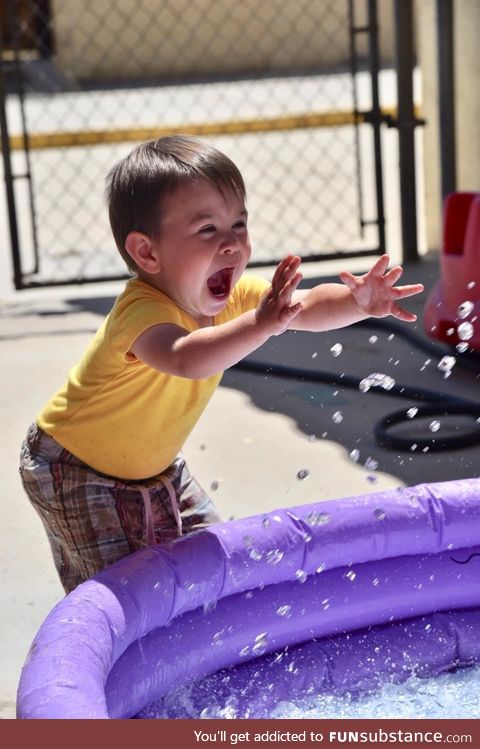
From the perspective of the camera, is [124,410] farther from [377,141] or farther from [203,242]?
[377,141]

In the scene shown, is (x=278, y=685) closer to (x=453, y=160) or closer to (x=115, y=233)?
(x=115, y=233)

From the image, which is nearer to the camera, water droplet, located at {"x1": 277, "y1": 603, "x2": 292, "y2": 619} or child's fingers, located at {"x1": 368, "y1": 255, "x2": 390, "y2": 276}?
child's fingers, located at {"x1": 368, "y1": 255, "x2": 390, "y2": 276}

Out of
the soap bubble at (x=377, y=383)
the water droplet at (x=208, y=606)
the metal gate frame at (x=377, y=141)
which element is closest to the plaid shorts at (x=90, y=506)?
→ the water droplet at (x=208, y=606)

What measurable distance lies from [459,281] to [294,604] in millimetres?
1928

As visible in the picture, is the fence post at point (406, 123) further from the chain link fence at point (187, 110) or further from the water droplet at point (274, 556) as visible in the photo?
the water droplet at point (274, 556)

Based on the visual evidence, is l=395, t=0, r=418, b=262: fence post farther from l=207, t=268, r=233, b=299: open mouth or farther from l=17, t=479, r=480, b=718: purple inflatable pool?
l=207, t=268, r=233, b=299: open mouth

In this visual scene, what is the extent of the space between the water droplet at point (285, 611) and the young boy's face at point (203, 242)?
1.96 ft

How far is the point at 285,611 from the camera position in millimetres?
2393

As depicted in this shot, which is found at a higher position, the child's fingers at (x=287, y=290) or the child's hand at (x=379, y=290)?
the child's fingers at (x=287, y=290)

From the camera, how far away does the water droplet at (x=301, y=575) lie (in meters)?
2.42

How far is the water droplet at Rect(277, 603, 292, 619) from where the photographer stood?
2383 millimetres

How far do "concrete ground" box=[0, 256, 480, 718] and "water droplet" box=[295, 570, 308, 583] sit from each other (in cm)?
54

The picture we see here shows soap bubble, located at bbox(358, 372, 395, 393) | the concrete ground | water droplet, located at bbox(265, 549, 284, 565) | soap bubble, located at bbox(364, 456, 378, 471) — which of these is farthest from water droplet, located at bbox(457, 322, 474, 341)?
water droplet, located at bbox(265, 549, 284, 565)
